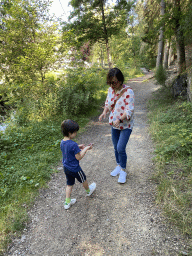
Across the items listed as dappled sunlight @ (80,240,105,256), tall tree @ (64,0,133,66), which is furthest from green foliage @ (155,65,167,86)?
dappled sunlight @ (80,240,105,256)

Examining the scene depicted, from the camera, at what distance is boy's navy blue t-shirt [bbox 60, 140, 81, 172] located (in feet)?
6.59

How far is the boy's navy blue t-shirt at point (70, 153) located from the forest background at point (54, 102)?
115 cm

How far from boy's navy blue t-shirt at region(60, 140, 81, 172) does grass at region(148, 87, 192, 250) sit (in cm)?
139

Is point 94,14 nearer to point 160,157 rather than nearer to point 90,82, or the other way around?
point 90,82

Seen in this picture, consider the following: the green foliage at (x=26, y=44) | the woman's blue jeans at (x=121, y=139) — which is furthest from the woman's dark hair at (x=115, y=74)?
the green foliage at (x=26, y=44)

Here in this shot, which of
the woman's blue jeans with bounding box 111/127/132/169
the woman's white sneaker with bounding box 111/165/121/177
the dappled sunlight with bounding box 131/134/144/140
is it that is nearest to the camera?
the woman's blue jeans with bounding box 111/127/132/169

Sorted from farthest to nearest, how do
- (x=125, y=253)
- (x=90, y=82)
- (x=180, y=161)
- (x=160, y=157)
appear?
1. (x=90, y=82)
2. (x=160, y=157)
3. (x=180, y=161)
4. (x=125, y=253)

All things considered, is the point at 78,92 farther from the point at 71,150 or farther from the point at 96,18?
the point at 96,18

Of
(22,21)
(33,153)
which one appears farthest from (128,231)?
(22,21)

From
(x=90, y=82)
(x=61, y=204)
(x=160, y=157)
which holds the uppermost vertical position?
(x=90, y=82)

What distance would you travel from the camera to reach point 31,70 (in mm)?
5617

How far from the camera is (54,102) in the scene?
228 inches

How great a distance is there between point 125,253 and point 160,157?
1.92 m

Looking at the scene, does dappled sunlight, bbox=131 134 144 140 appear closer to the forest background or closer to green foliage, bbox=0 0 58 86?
the forest background
